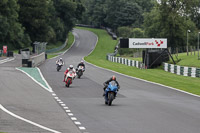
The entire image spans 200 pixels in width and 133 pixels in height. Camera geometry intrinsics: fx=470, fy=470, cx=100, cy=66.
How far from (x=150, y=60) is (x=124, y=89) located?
27806 mm

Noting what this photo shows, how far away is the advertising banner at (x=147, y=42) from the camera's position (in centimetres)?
5872

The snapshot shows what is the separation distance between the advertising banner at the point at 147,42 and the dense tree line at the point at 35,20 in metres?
40.0

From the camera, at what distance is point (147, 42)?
58.7m

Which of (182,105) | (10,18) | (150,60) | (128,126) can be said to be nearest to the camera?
(128,126)

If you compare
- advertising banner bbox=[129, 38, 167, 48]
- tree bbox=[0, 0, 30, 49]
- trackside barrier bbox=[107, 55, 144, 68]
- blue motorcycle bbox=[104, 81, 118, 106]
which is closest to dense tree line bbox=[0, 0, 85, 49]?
tree bbox=[0, 0, 30, 49]

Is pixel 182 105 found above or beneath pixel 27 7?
beneath

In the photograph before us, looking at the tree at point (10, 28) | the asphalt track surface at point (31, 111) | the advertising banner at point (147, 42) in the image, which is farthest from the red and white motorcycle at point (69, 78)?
the tree at point (10, 28)

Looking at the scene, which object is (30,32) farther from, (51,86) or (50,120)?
(50,120)

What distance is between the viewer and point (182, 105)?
20.3 metres

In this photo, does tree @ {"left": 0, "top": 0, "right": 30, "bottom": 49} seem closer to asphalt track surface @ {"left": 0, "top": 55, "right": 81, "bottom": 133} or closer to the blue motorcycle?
asphalt track surface @ {"left": 0, "top": 55, "right": 81, "bottom": 133}

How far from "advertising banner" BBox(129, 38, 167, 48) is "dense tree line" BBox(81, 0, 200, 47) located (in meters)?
39.9

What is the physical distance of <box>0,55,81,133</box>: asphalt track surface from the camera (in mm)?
13573

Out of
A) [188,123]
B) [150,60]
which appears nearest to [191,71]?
[150,60]

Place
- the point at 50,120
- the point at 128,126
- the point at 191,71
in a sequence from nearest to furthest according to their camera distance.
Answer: the point at 128,126, the point at 50,120, the point at 191,71
